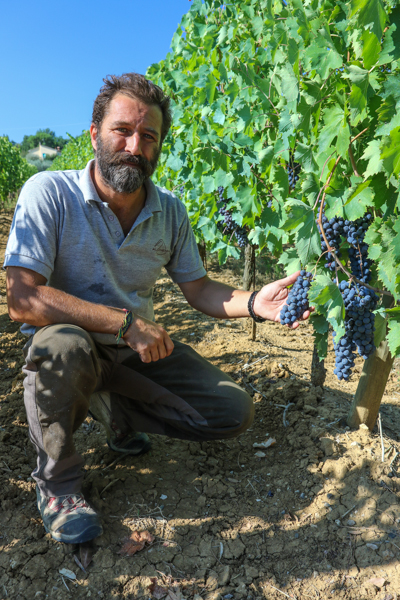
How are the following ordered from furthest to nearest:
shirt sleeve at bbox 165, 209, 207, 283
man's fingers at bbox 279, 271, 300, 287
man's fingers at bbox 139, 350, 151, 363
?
shirt sleeve at bbox 165, 209, 207, 283, man's fingers at bbox 139, 350, 151, 363, man's fingers at bbox 279, 271, 300, 287

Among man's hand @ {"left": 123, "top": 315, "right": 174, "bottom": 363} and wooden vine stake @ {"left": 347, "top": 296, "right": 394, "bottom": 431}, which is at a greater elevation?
man's hand @ {"left": 123, "top": 315, "right": 174, "bottom": 363}

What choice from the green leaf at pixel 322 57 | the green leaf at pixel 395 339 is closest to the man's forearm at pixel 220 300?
the green leaf at pixel 395 339

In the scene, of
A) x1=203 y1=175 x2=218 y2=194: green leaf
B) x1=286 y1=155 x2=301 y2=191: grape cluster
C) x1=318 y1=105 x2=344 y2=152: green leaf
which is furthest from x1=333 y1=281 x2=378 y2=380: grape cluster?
x1=203 y1=175 x2=218 y2=194: green leaf

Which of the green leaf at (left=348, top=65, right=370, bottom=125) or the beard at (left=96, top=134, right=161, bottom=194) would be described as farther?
the beard at (left=96, top=134, right=161, bottom=194)

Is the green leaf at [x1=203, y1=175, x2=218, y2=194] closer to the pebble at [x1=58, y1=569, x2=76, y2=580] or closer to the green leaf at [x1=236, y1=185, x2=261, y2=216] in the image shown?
the green leaf at [x1=236, y1=185, x2=261, y2=216]

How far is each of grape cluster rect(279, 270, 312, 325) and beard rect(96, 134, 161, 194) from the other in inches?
38.5

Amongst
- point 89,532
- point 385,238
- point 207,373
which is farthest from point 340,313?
point 89,532

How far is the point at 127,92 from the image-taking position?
7.75 feet

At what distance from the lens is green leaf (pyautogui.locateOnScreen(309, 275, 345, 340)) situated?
4.99 feet

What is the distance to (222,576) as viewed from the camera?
1.80 metres

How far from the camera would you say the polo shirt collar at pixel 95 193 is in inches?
87.1

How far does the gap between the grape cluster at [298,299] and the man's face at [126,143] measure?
980mm

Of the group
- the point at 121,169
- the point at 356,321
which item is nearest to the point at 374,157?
the point at 356,321

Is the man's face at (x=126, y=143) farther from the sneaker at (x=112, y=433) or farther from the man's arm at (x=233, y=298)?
the sneaker at (x=112, y=433)
